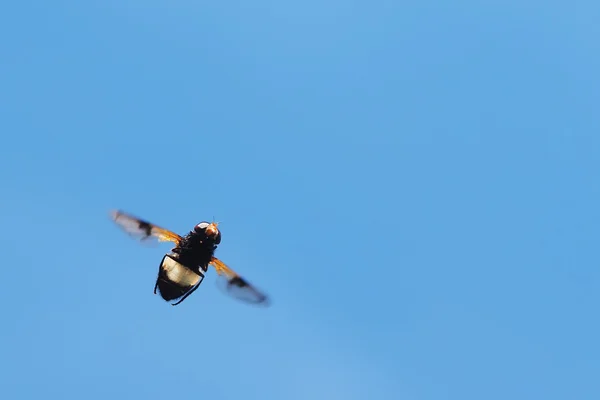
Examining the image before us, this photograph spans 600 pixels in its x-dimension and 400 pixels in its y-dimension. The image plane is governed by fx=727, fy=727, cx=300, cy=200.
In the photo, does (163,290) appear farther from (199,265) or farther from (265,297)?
(265,297)

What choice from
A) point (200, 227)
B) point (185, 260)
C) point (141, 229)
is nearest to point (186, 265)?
point (185, 260)

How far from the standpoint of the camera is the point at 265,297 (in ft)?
62.6

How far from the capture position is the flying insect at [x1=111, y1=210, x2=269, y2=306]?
56.0 feet

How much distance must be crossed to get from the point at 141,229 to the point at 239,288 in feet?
9.86

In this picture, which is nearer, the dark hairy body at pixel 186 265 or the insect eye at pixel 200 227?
the dark hairy body at pixel 186 265

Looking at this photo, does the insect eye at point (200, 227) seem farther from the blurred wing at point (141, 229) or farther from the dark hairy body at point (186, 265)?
the blurred wing at point (141, 229)

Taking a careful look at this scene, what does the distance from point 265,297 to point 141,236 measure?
141 inches

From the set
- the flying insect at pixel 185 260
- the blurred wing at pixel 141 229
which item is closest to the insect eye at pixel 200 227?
the flying insect at pixel 185 260

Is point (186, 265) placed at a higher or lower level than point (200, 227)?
lower

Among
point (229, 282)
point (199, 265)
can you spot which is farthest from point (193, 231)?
point (229, 282)

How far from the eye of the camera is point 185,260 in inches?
694

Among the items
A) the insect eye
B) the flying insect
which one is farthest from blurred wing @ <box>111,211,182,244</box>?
the insect eye

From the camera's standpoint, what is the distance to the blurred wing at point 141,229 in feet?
59.7

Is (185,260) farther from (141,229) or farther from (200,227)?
(141,229)
